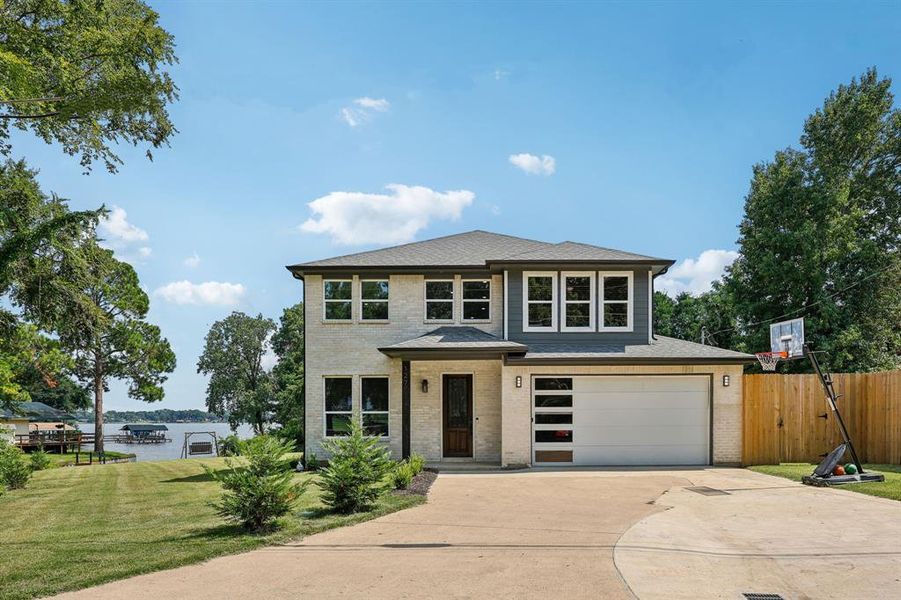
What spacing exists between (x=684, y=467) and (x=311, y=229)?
12848mm

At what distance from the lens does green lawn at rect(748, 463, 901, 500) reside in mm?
10500

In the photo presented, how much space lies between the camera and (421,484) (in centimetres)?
1167

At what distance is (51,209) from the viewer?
14.3 m

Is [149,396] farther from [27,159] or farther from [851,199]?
[851,199]

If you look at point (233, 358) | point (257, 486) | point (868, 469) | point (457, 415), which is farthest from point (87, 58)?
point (233, 358)

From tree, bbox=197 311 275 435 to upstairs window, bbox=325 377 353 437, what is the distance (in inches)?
1344

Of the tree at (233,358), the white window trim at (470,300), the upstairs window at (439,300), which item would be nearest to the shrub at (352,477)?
the upstairs window at (439,300)

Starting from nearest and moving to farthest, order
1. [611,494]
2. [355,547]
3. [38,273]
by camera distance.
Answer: [355,547], [611,494], [38,273]

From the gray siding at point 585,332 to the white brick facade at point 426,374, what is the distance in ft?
1.48

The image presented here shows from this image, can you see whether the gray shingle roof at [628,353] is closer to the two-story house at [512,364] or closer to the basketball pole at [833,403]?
the two-story house at [512,364]

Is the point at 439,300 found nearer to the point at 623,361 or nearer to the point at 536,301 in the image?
the point at 536,301

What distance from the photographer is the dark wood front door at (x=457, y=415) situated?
16.0 m

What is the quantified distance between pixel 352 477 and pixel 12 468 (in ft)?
35.0

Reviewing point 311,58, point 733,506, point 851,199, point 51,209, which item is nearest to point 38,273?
point 51,209
